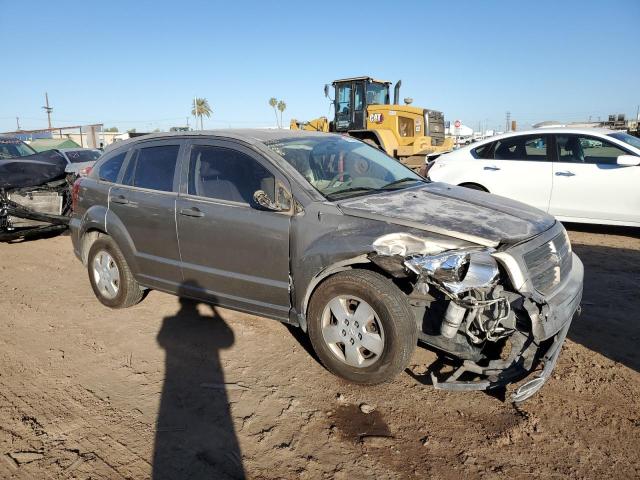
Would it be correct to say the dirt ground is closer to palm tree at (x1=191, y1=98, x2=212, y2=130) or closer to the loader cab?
the loader cab

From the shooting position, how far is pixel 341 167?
408cm

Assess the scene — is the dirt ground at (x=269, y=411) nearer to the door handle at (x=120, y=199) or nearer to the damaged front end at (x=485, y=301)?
the damaged front end at (x=485, y=301)

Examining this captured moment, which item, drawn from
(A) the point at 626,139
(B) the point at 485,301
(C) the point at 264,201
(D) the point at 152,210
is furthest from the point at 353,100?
(B) the point at 485,301

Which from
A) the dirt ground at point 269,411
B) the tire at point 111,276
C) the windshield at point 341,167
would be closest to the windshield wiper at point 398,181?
the windshield at point 341,167

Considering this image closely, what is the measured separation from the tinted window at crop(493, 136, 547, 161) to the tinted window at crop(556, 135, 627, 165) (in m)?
0.24

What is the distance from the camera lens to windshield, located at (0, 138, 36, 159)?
971 cm

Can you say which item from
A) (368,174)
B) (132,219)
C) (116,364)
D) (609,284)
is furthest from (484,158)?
(116,364)

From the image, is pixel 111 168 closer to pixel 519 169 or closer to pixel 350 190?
pixel 350 190

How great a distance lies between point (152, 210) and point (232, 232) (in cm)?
103

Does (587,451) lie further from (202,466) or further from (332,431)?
(202,466)

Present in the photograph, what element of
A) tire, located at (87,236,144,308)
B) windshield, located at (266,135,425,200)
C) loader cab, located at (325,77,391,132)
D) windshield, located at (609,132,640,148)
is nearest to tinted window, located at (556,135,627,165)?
windshield, located at (609,132,640,148)

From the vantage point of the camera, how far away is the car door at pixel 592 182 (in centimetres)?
667

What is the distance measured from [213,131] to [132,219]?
46.5 inches

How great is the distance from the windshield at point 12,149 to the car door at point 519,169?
911 centimetres
